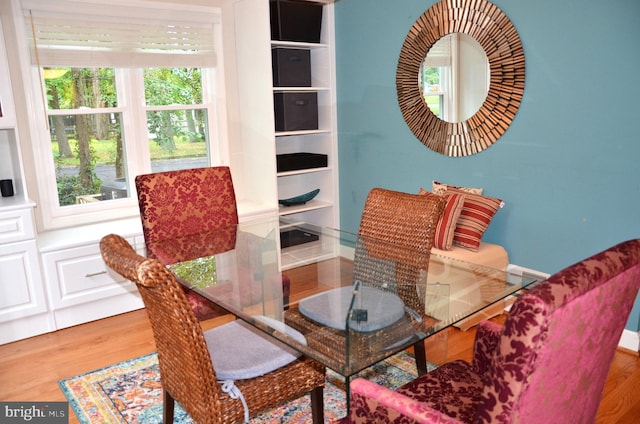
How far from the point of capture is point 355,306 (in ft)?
6.06

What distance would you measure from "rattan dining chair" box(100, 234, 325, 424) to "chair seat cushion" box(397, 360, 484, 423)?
42 centimetres

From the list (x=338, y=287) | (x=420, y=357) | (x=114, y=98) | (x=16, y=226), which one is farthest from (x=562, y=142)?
(x=16, y=226)

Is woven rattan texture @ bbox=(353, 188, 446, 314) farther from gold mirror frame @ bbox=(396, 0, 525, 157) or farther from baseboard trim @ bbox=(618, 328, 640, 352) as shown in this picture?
baseboard trim @ bbox=(618, 328, 640, 352)

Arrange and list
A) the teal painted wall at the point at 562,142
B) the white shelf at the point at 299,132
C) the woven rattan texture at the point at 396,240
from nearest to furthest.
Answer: the woven rattan texture at the point at 396,240 < the teal painted wall at the point at 562,142 < the white shelf at the point at 299,132

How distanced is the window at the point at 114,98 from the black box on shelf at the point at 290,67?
50 cm

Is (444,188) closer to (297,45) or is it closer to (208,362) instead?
(297,45)

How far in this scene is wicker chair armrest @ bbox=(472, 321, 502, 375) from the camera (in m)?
1.70

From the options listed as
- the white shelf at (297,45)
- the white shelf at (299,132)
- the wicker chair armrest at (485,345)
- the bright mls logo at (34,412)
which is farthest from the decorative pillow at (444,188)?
the bright mls logo at (34,412)

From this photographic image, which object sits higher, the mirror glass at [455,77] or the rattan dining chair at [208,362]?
the mirror glass at [455,77]

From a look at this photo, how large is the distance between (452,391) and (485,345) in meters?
0.21

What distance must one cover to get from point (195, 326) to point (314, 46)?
3.15m

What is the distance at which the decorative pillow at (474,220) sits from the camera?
3.16 meters

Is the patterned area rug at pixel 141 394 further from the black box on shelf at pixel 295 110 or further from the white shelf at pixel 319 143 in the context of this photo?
the black box on shelf at pixel 295 110

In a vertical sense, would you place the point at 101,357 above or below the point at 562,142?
below
